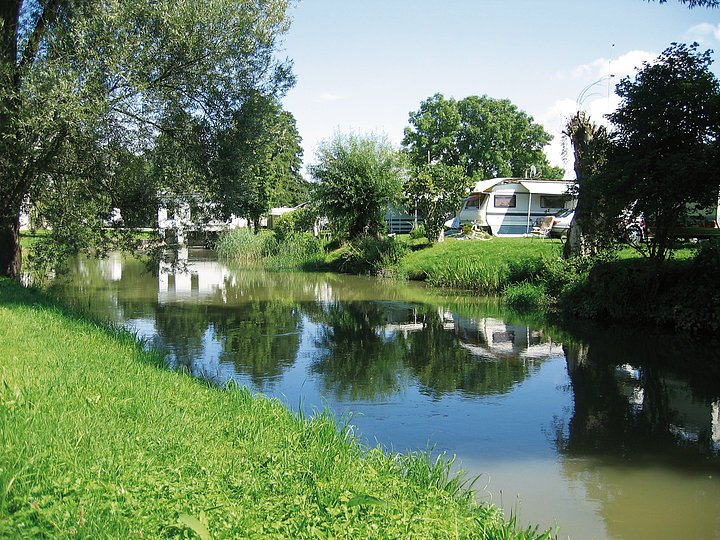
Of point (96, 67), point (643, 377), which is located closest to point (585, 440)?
point (643, 377)

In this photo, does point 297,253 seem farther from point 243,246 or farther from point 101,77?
point 101,77

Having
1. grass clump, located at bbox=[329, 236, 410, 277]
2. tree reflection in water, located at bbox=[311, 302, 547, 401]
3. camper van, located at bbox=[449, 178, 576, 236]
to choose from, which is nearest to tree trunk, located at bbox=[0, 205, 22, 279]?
tree reflection in water, located at bbox=[311, 302, 547, 401]

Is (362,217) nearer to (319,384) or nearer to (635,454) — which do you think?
(319,384)

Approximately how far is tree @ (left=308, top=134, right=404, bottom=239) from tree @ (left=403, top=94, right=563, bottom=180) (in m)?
34.4

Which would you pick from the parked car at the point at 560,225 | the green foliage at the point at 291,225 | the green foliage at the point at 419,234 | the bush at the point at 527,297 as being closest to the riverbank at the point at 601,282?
the bush at the point at 527,297

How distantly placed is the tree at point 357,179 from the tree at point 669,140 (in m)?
16.8

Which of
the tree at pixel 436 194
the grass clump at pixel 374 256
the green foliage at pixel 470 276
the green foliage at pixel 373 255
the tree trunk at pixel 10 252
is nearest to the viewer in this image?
the tree trunk at pixel 10 252

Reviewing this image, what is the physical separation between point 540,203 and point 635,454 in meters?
33.5

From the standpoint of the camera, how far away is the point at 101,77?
514 inches

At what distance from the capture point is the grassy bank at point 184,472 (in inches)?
161

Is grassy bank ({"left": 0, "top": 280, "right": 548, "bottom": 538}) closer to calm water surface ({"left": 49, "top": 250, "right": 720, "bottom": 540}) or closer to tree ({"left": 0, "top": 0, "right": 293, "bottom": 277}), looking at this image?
calm water surface ({"left": 49, "top": 250, "right": 720, "bottom": 540})

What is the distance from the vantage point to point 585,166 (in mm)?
18062

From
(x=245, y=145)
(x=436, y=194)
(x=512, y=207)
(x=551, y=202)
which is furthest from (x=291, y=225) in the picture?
(x=245, y=145)

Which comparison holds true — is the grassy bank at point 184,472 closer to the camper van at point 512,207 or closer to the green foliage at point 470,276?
the green foliage at point 470,276
